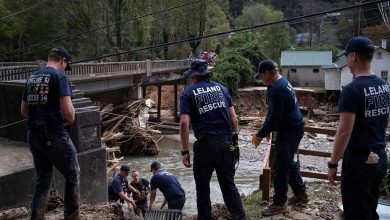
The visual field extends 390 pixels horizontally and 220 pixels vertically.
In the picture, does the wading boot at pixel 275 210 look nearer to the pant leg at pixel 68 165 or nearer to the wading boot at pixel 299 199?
the wading boot at pixel 299 199

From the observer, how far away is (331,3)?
6138cm

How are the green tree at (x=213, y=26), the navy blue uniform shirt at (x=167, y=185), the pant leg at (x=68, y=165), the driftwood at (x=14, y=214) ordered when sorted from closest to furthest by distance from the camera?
the pant leg at (x=68, y=165), the driftwood at (x=14, y=214), the navy blue uniform shirt at (x=167, y=185), the green tree at (x=213, y=26)

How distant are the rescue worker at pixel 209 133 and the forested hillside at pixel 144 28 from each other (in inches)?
775

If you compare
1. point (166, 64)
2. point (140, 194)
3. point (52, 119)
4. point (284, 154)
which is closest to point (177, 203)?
point (140, 194)

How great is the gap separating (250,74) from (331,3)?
24.7 meters

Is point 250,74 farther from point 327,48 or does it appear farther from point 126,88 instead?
point 126,88

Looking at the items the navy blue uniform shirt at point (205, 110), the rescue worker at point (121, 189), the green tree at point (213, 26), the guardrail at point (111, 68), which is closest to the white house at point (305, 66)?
the green tree at point (213, 26)

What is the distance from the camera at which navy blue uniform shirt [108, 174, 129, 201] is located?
28.2ft

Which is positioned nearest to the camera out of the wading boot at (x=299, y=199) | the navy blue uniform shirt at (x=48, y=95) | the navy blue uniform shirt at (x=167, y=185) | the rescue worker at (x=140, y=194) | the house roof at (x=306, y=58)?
the navy blue uniform shirt at (x=48, y=95)

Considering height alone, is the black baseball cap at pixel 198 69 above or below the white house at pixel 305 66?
below

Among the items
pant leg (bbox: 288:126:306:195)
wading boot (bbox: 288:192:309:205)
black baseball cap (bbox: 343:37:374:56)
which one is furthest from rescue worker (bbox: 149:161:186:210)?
black baseball cap (bbox: 343:37:374:56)

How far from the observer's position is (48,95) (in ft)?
15.3

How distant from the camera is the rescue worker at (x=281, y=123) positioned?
219 inches

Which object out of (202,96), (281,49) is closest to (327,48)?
(281,49)
